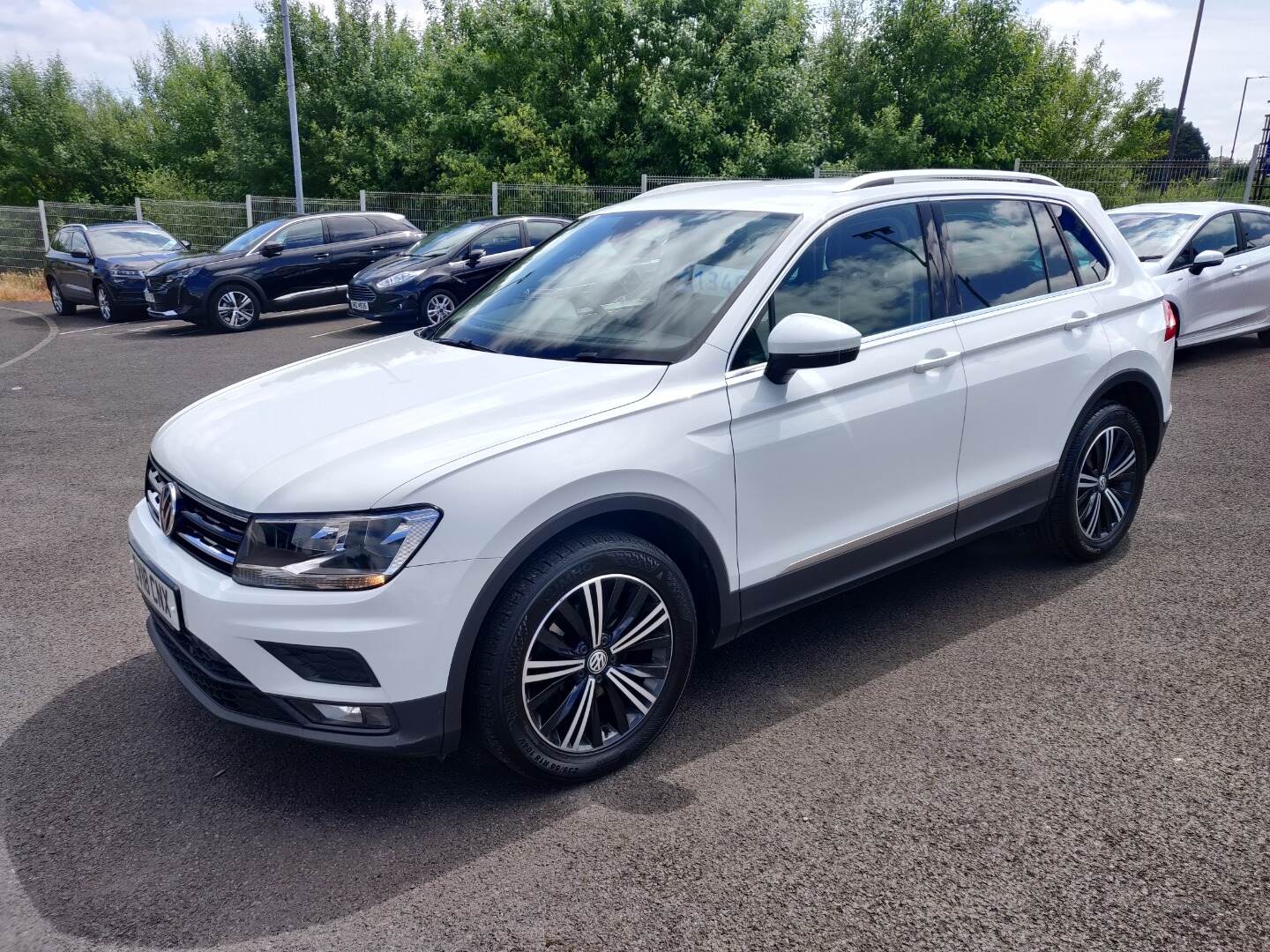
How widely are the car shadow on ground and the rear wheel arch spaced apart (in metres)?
0.33

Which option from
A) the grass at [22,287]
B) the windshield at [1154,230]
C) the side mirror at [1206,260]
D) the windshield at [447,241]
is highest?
the windshield at [1154,230]

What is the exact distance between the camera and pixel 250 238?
15.8m

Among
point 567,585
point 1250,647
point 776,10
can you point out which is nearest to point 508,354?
point 567,585

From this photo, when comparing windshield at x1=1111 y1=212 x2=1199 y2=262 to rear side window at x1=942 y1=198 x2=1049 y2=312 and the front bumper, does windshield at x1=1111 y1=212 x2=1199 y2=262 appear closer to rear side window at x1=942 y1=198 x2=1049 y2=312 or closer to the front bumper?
rear side window at x1=942 y1=198 x2=1049 y2=312

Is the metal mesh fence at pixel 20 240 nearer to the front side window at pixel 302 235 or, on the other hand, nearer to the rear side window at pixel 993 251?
the front side window at pixel 302 235

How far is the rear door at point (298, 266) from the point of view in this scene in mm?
15508

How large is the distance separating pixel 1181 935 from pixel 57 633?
426 cm

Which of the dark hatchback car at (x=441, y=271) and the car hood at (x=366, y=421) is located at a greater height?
the car hood at (x=366, y=421)

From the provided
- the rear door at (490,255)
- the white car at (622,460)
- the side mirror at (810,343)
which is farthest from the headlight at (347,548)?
the rear door at (490,255)

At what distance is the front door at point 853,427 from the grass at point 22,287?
22.5 metres

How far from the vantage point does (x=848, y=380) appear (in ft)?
11.8

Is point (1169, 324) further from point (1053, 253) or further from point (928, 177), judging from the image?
point (928, 177)

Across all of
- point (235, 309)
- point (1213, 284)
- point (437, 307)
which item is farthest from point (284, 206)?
point (1213, 284)

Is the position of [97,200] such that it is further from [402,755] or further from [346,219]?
[402,755]
